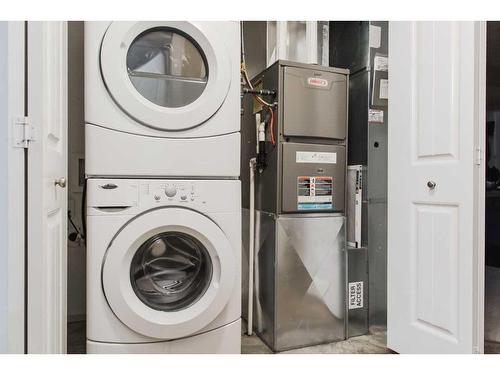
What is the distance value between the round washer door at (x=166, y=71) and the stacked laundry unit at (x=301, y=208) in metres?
0.42

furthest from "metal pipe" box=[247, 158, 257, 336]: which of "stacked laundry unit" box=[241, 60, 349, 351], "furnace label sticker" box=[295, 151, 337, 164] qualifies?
"furnace label sticker" box=[295, 151, 337, 164]

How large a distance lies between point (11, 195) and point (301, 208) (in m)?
1.23

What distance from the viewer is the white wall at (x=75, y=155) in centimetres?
178

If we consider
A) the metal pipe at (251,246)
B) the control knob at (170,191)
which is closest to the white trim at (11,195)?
the control knob at (170,191)

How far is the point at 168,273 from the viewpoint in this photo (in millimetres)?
1404

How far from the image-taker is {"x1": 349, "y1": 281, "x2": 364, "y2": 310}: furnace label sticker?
181cm

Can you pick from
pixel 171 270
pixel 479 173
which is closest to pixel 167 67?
pixel 171 270

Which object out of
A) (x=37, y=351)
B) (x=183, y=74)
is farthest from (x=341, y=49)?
(x=37, y=351)

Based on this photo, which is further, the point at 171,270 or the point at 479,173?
the point at 171,270

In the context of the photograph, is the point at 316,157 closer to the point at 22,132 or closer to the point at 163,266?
the point at 163,266

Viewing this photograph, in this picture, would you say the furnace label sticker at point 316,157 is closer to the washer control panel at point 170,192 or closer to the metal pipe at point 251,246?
the metal pipe at point 251,246

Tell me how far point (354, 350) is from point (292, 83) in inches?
52.5

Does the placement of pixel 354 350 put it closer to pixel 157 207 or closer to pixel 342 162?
pixel 342 162

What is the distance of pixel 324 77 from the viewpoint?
5.73 feet
